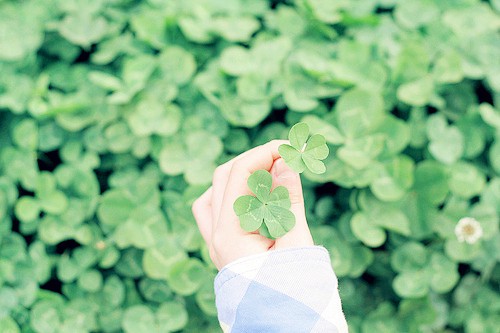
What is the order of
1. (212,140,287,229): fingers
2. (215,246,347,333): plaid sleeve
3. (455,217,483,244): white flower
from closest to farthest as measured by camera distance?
(215,246,347,333): plaid sleeve, (212,140,287,229): fingers, (455,217,483,244): white flower

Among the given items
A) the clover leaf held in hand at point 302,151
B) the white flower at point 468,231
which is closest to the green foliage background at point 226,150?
the white flower at point 468,231

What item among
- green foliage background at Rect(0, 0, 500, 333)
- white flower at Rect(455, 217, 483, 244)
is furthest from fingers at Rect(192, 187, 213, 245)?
white flower at Rect(455, 217, 483, 244)

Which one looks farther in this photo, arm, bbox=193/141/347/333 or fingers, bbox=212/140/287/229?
fingers, bbox=212/140/287/229

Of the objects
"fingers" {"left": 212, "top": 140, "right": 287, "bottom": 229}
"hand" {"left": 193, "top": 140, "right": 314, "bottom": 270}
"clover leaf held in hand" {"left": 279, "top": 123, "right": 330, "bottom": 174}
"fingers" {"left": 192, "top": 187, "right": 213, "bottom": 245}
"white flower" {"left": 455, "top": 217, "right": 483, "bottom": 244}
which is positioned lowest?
"white flower" {"left": 455, "top": 217, "right": 483, "bottom": 244}

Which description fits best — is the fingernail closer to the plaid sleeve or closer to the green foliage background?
the plaid sleeve

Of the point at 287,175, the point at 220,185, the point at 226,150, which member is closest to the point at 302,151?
the point at 287,175

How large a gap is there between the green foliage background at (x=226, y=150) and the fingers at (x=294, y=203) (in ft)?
1.54

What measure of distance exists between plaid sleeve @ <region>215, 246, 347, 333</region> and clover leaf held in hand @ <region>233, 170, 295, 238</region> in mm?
38

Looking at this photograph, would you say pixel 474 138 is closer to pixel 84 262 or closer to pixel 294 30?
pixel 294 30

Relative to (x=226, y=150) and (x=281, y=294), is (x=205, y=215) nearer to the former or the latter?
(x=281, y=294)

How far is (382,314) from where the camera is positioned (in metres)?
1.32

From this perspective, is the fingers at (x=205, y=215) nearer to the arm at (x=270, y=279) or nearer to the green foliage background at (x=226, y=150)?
the arm at (x=270, y=279)

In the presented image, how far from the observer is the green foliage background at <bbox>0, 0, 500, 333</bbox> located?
1.29 metres

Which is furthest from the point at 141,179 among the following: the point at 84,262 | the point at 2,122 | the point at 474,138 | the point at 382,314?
the point at 474,138
